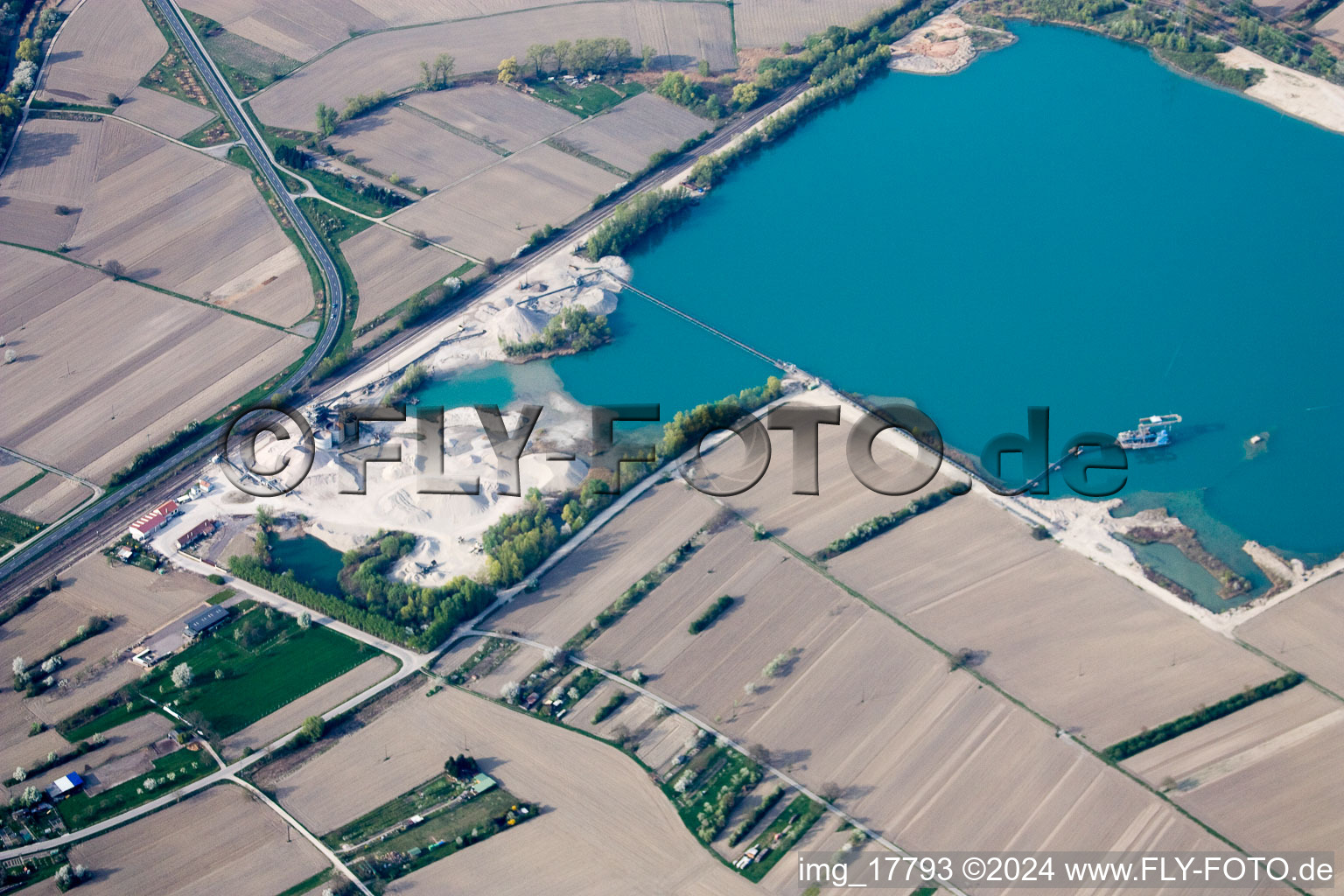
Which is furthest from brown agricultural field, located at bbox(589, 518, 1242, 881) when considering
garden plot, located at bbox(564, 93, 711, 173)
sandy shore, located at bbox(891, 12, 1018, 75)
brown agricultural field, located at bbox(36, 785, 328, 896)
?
sandy shore, located at bbox(891, 12, 1018, 75)

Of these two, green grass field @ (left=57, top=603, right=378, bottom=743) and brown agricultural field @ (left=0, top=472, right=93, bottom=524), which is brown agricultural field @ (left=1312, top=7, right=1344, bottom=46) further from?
brown agricultural field @ (left=0, top=472, right=93, bottom=524)

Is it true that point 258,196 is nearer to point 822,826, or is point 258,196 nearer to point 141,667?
point 141,667

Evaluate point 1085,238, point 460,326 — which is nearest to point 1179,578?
point 1085,238

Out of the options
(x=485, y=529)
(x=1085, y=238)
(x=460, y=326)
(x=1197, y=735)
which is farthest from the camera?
(x=1085, y=238)

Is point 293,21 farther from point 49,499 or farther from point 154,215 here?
point 49,499

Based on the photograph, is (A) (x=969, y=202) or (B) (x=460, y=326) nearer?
(B) (x=460, y=326)

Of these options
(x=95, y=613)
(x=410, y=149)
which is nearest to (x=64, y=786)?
(x=95, y=613)
